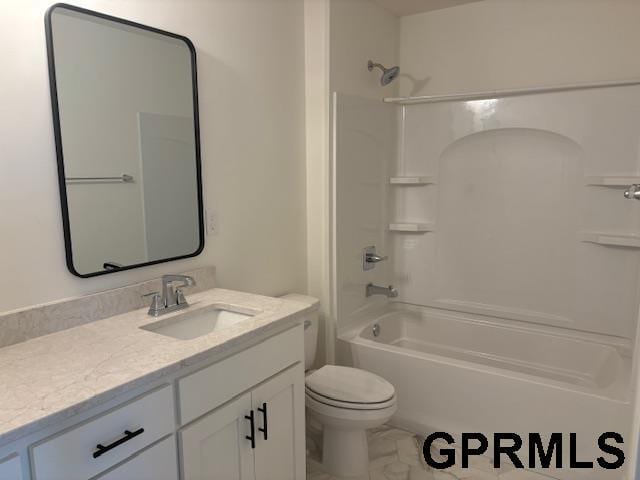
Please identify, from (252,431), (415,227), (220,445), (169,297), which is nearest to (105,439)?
(220,445)

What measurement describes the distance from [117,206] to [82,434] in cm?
87

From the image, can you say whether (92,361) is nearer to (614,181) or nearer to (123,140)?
(123,140)

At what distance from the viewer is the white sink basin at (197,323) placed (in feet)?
5.53

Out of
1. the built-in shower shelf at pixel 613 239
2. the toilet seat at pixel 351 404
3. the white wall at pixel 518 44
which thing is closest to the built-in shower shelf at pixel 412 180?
the white wall at pixel 518 44

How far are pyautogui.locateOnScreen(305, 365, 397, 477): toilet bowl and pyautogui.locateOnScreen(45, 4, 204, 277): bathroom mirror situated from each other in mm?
869

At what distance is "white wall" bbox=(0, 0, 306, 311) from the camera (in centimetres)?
142

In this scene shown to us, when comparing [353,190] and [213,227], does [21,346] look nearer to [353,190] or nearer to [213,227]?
[213,227]

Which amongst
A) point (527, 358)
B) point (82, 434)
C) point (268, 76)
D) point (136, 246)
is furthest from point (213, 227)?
point (527, 358)

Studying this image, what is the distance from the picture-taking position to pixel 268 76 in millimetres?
2355

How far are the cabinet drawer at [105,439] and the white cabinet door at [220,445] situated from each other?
0.37 feet

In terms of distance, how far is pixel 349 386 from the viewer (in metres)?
2.18

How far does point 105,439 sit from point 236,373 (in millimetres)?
449

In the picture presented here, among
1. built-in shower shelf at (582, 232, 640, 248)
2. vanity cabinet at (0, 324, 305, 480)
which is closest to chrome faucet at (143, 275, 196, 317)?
vanity cabinet at (0, 324, 305, 480)

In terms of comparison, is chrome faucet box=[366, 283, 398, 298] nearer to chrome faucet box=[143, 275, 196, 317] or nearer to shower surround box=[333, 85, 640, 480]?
shower surround box=[333, 85, 640, 480]
